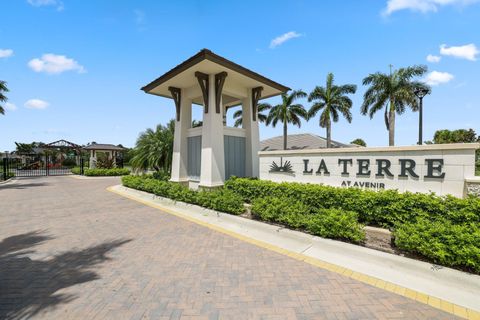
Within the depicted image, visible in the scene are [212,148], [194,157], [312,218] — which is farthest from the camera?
[194,157]

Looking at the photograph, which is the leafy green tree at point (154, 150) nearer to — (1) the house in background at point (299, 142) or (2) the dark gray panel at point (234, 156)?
(2) the dark gray panel at point (234, 156)

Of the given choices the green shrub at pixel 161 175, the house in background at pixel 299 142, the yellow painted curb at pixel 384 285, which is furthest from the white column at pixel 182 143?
the house in background at pixel 299 142

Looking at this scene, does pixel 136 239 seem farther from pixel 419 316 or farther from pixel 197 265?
pixel 419 316

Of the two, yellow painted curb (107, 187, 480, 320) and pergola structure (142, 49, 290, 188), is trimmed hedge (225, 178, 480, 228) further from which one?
pergola structure (142, 49, 290, 188)

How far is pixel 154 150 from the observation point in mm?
15141

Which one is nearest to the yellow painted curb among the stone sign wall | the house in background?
the stone sign wall

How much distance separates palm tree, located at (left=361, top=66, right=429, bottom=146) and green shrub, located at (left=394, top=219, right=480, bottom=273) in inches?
1098

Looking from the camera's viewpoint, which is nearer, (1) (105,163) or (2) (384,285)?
(2) (384,285)

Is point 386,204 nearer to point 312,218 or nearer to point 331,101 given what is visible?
point 312,218

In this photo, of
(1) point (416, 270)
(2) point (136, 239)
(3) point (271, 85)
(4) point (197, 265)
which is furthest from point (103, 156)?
(1) point (416, 270)

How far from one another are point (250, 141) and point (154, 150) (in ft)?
A: 22.6

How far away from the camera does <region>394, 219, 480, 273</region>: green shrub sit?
12.1 ft

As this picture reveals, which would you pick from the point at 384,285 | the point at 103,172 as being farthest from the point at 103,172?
the point at 384,285

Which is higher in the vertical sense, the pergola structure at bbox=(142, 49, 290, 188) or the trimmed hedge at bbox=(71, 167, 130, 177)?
the pergola structure at bbox=(142, 49, 290, 188)
